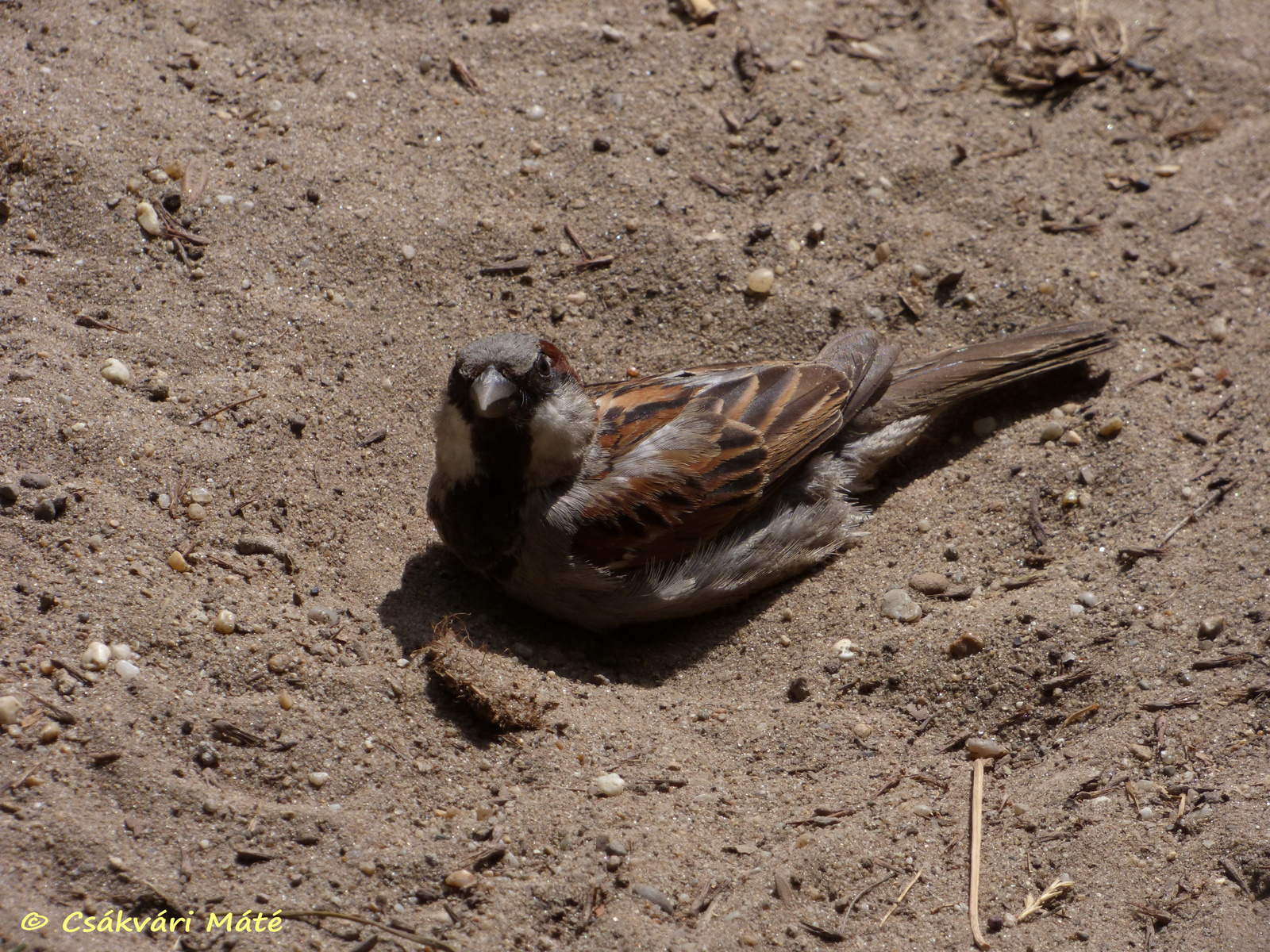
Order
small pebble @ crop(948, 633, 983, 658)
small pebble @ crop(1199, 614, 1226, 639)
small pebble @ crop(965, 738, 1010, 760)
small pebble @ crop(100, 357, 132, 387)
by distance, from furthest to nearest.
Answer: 1. small pebble @ crop(100, 357, 132, 387)
2. small pebble @ crop(948, 633, 983, 658)
3. small pebble @ crop(1199, 614, 1226, 639)
4. small pebble @ crop(965, 738, 1010, 760)

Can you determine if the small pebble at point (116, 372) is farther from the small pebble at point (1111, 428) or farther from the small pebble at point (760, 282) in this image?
the small pebble at point (1111, 428)

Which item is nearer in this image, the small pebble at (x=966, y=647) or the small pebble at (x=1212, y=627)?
the small pebble at (x=1212, y=627)

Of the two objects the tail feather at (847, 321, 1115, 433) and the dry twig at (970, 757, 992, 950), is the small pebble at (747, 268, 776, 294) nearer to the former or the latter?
the tail feather at (847, 321, 1115, 433)

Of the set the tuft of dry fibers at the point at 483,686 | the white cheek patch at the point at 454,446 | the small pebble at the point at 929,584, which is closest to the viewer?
the tuft of dry fibers at the point at 483,686

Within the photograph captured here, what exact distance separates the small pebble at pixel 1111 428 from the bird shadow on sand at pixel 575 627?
260 millimetres

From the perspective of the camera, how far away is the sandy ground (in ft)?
10.9

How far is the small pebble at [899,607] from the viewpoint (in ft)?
14.8

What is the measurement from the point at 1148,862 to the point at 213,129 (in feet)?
17.6

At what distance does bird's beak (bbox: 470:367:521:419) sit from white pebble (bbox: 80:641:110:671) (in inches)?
62.2

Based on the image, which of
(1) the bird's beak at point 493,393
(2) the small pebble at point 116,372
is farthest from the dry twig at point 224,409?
(1) the bird's beak at point 493,393

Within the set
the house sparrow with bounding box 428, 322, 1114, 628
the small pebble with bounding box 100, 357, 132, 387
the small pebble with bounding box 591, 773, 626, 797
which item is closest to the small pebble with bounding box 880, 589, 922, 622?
the house sparrow with bounding box 428, 322, 1114, 628

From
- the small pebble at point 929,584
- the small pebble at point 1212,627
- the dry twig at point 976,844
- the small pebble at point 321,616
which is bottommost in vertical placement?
the small pebble at point 321,616

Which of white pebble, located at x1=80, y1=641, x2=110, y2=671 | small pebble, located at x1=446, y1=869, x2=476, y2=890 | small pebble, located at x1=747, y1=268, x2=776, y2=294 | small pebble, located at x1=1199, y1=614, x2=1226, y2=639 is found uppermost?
small pebble, located at x1=1199, y1=614, x2=1226, y2=639

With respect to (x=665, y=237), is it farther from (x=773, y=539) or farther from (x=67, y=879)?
(x=67, y=879)
